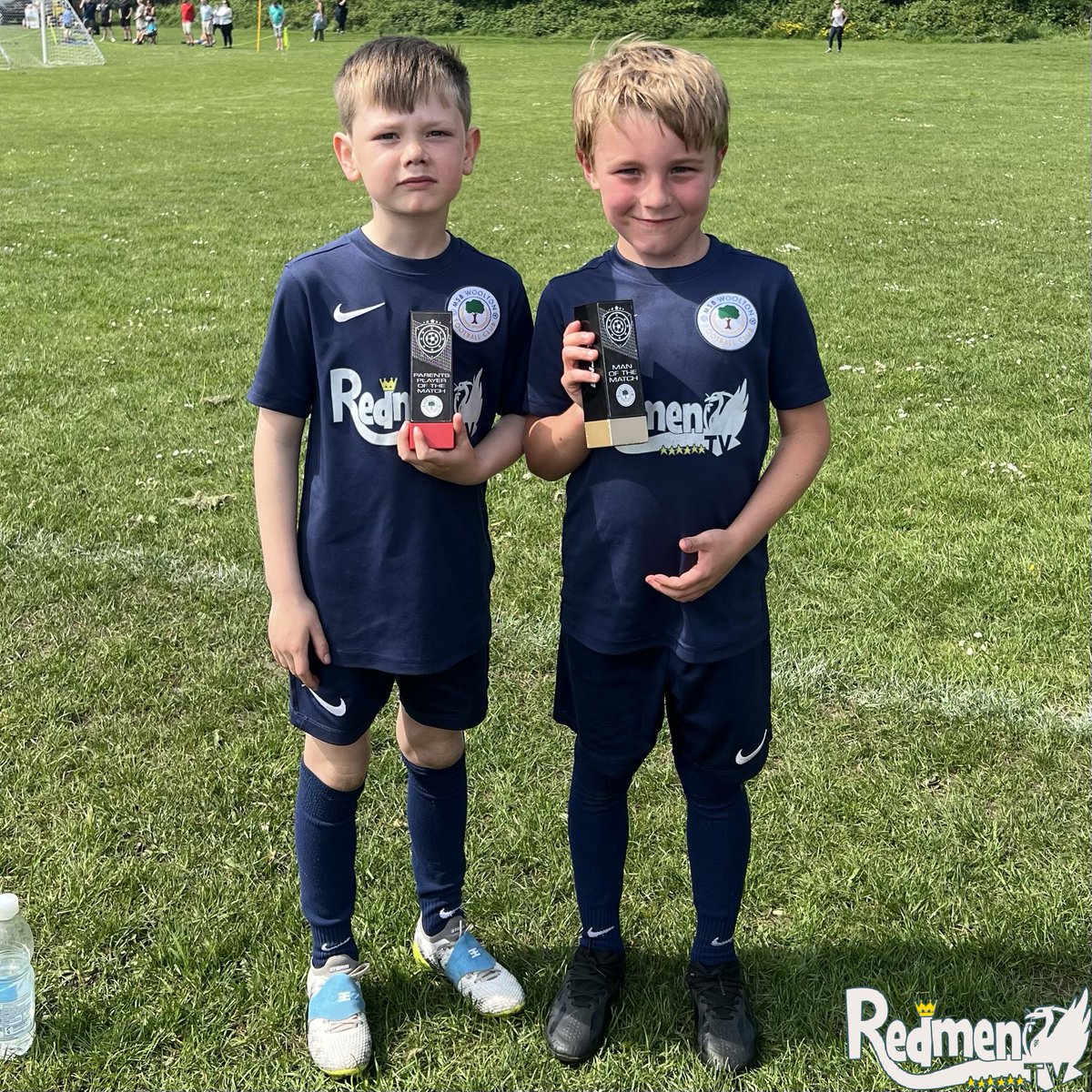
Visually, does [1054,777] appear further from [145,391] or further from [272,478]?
[145,391]

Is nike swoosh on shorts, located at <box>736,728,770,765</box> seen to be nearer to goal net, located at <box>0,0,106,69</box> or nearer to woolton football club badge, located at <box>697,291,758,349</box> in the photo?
woolton football club badge, located at <box>697,291,758,349</box>

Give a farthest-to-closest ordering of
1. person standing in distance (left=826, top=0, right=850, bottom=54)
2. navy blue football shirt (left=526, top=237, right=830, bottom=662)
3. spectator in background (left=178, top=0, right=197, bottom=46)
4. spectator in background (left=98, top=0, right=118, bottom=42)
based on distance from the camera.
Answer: spectator in background (left=98, top=0, right=118, bottom=42)
spectator in background (left=178, top=0, right=197, bottom=46)
person standing in distance (left=826, top=0, right=850, bottom=54)
navy blue football shirt (left=526, top=237, right=830, bottom=662)

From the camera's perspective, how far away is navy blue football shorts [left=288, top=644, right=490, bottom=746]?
2367 mm

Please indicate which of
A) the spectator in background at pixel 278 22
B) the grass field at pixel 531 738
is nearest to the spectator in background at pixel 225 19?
the spectator in background at pixel 278 22

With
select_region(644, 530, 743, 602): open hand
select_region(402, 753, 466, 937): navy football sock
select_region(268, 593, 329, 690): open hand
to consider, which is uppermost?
select_region(644, 530, 743, 602): open hand

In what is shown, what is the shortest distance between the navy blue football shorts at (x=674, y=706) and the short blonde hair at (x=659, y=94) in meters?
1.05

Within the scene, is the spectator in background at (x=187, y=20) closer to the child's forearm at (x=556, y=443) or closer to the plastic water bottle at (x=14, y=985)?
the plastic water bottle at (x=14, y=985)

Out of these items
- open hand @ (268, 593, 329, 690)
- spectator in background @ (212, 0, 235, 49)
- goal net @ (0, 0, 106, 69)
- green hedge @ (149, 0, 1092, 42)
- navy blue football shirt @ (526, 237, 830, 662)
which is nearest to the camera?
navy blue football shirt @ (526, 237, 830, 662)

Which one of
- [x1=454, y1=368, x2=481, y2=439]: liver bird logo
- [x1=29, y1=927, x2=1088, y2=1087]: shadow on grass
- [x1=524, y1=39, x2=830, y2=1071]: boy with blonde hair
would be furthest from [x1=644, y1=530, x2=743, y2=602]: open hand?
[x1=29, y1=927, x2=1088, y2=1087]: shadow on grass

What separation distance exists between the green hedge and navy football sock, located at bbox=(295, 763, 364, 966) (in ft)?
138

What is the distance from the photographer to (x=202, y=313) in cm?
870

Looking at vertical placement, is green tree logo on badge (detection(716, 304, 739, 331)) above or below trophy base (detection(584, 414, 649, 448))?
above

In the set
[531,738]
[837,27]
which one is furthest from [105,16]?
[531,738]

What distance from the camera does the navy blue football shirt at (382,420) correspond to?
7.15 ft
